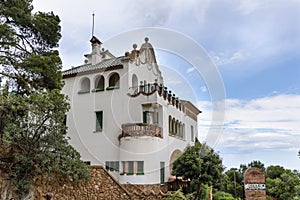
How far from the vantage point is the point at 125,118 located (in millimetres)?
16797

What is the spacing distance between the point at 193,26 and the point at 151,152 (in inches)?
280

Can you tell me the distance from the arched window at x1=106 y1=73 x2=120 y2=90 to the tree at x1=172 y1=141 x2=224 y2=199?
5.90 m

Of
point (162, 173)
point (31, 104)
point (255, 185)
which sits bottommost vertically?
point (162, 173)

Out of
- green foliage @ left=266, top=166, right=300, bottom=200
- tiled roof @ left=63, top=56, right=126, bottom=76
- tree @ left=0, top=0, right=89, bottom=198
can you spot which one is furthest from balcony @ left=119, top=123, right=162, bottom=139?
green foliage @ left=266, top=166, right=300, bottom=200

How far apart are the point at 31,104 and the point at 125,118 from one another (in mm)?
7609

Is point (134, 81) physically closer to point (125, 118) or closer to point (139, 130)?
point (125, 118)

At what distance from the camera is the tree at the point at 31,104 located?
378 inches

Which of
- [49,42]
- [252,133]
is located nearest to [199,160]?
[252,133]

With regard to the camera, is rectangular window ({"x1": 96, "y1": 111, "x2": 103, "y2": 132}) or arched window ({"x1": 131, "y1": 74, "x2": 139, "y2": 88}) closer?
rectangular window ({"x1": 96, "y1": 111, "x2": 103, "y2": 132})

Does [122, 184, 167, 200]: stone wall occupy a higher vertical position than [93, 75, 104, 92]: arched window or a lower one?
lower

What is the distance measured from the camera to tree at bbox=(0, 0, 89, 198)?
31.5 feet

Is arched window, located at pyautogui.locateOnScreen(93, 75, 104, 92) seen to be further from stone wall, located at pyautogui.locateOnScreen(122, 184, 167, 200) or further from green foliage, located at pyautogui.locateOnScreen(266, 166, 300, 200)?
green foliage, located at pyautogui.locateOnScreen(266, 166, 300, 200)

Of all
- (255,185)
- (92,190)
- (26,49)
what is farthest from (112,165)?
(255,185)

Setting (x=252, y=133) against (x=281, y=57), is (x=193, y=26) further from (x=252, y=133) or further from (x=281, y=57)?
(x=252, y=133)
